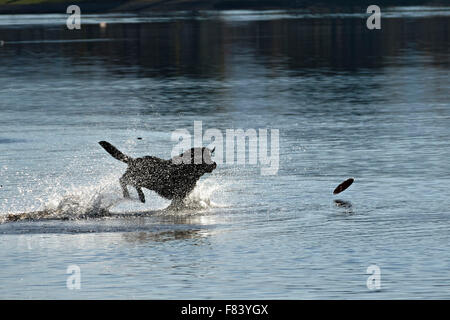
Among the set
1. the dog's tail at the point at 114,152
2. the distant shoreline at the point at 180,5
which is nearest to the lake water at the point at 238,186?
the dog's tail at the point at 114,152

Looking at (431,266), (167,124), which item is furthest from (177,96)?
(431,266)

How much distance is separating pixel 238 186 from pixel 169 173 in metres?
2.72

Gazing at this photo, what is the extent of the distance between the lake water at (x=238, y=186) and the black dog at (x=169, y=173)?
0.35 meters

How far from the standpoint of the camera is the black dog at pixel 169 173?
65.2 feet

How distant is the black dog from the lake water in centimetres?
35

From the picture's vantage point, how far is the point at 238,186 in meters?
22.4

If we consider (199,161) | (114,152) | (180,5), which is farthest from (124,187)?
(180,5)

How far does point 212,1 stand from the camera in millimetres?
137875

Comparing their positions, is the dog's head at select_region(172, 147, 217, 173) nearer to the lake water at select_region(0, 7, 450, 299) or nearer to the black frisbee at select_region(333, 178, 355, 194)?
the lake water at select_region(0, 7, 450, 299)

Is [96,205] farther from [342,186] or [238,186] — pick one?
[342,186]

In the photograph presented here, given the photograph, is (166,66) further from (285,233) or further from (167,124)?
(285,233)

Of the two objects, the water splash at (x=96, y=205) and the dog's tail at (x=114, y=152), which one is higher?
the dog's tail at (x=114, y=152)

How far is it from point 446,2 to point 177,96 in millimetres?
98244

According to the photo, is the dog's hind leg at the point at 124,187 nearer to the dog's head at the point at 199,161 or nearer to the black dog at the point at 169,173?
the black dog at the point at 169,173
